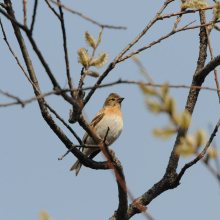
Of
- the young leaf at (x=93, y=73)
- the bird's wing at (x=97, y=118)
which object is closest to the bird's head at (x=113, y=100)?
the bird's wing at (x=97, y=118)

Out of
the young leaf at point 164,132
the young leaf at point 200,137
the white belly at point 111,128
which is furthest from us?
the white belly at point 111,128

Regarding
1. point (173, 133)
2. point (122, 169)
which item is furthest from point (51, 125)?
point (173, 133)

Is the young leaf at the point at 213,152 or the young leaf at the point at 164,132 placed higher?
the young leaf at the point at 164,132

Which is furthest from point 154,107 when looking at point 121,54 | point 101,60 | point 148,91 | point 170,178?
point 170,178

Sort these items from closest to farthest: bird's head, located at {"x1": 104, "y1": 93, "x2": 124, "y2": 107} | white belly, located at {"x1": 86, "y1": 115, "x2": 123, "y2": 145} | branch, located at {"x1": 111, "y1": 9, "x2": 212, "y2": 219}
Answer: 1. branch, located at {"x1": 111, "y1": 9, "x2": 212, "y2": 219}
2. white belly, located at {"x1": 86, "y1": 115, "x2": 123, "y2": 145}
3. bird's head, located at {"x1": 104, "y1": 93, "x2": 124, "y2": 107}

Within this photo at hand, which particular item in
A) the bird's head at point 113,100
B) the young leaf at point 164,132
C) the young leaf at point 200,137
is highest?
the bird's head at point 113,100

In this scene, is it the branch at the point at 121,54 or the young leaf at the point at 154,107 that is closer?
the young leaf at the point at 154,107

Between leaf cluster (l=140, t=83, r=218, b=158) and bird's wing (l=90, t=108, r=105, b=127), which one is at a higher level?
bird's wing (l=90, t=108, r=105, b=127)

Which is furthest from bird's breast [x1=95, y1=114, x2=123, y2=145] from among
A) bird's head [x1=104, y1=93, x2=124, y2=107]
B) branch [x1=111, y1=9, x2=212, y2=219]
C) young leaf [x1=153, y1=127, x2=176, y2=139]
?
young leaf [x1=153, y1=127, x2=176, y2=139]

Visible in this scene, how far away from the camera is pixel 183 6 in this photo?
14.6 feet

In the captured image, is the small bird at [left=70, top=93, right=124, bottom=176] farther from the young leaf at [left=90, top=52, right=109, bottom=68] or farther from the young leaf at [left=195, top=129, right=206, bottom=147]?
the young leaf at [left=195, top=129, right=206, bottom=147]

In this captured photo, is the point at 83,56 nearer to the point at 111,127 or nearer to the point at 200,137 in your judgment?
the point at 200,137

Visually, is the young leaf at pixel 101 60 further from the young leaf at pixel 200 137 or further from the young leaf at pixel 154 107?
the young leaf at pixel 200 137

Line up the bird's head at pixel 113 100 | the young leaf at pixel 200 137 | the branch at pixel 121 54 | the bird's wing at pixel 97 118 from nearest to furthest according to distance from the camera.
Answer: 1. the young leaf at pixel 200 137
2. the branch at pixel 121 54
3. the bird's wing at pixel 97 118
4. the bird's head at pixel 113 100
